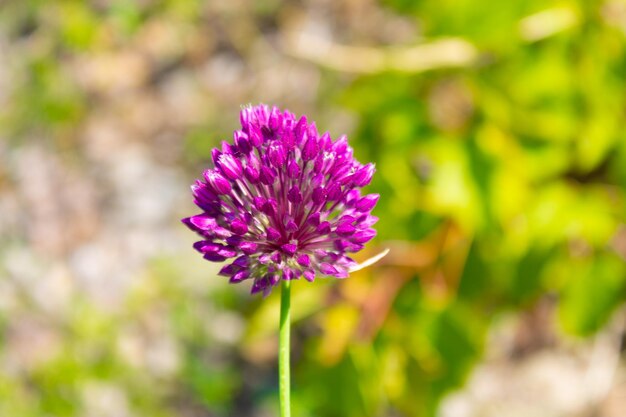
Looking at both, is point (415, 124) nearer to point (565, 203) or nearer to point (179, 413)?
point (565, 203)

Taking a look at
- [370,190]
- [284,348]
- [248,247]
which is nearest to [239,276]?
[248,247]

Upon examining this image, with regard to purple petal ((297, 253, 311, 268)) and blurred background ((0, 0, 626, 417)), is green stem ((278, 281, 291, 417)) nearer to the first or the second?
purple petal ((297, 253, 311, 268))

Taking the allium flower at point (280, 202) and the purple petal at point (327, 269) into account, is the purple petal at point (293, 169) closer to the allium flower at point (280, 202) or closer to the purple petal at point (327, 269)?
the allium flower at point (280, 202)

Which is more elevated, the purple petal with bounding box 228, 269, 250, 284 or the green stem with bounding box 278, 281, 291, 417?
the purple petal with bounding box 228, 269, 250, 284

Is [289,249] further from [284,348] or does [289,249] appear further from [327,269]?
[284,348]

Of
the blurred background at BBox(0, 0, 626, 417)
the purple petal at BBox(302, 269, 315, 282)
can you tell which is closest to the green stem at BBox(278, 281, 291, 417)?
the purple petal at BBox(302, 269, 315, 282)

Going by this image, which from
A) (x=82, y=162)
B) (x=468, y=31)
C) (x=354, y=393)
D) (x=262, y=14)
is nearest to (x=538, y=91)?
(x=468, y=31)

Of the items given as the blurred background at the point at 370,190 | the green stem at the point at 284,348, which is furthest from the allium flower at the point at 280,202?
the blurred background at the point at 370,190
